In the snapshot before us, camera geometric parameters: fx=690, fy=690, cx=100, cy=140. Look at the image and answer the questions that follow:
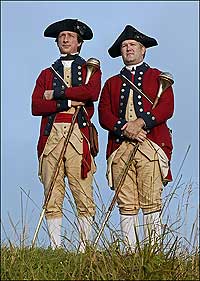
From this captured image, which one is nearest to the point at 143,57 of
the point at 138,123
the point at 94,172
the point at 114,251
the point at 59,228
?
the point at 138,123

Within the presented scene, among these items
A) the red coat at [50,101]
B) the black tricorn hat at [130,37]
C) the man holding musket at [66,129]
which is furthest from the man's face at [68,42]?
the black tricorn hat at [130,37]

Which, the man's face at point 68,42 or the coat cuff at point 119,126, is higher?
the man's face at point 68,42

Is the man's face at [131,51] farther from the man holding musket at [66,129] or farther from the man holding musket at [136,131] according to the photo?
the man holding musket at [66,129]

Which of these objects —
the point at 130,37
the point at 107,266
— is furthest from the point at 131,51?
the point at 107,266

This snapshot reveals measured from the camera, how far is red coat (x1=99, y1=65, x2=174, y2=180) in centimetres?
688

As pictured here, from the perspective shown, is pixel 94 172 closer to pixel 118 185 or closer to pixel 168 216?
pixel 118 185

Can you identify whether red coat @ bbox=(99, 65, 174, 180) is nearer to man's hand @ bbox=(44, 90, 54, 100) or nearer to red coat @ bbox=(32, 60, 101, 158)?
red coat @ bbox=(32, 60, 101, 158)

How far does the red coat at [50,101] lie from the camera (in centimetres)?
693

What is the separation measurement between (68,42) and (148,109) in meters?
1.11

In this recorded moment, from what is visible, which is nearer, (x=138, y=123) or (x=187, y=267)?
(x=187, y=267)

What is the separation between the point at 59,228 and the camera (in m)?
6.96

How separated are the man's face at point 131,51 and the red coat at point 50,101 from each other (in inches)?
12.8

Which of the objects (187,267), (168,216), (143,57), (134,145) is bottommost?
(187,267)

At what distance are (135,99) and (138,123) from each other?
0.33m
